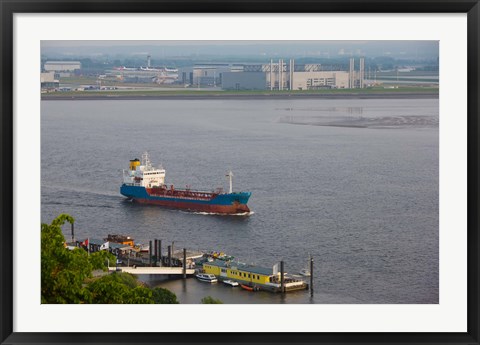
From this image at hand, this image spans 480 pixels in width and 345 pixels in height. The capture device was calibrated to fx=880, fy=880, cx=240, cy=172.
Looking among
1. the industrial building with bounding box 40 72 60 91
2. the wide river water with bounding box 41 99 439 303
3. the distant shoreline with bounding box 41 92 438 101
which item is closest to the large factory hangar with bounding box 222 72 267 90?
the distant shoreline with bounding box 41 92 438 101

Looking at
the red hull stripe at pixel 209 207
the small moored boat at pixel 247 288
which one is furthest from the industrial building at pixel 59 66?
the small moored boat at pixel 247 288

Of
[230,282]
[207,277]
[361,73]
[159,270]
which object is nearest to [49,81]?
[361,73]

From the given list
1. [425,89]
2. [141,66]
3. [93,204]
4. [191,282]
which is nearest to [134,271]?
[191,282]

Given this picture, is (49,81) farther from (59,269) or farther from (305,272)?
(59,269)

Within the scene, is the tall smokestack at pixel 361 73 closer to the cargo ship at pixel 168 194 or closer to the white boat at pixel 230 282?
the cargo ship at pixel 168 194

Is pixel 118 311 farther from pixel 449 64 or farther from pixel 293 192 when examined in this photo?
pixel 293 192
